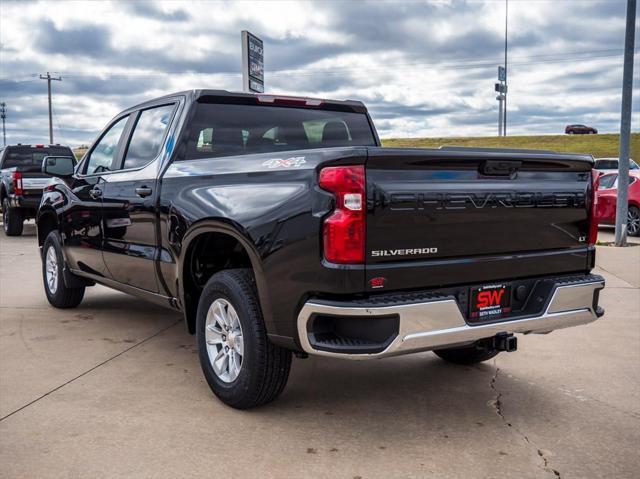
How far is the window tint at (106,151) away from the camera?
231 inches

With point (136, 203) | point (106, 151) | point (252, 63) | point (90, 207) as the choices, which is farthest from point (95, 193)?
point (252, 63)

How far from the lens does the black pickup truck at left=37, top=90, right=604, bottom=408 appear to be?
3355 millimetres

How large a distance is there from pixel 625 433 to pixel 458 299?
115 cm

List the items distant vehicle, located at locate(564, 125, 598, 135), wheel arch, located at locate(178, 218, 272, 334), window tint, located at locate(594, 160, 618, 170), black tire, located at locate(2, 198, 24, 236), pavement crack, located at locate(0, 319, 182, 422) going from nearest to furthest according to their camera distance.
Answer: wheel arch, located at locate(178, 218, 272, 334)
pavement crack, located at locate(0, 319, 182, 422)
black tire, located at locate(2, 198, 24, 236)
window tint, located at locate(594, 160, 618, 170)
distant vehicle, located at locate(564, 125, 598, 135)

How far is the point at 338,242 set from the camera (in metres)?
3.33

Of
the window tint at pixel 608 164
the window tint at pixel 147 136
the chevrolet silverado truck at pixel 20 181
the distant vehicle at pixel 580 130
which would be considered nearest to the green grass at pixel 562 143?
the distant vehicle at pixel 580 130

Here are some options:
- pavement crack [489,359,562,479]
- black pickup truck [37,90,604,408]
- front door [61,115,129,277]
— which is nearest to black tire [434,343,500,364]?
black pickup truck [37,90,604,408]

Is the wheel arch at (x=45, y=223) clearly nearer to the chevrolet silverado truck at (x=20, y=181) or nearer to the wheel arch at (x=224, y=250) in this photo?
the wheel arch at (x=224, y=250)

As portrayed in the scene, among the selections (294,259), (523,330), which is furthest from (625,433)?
(294,259)

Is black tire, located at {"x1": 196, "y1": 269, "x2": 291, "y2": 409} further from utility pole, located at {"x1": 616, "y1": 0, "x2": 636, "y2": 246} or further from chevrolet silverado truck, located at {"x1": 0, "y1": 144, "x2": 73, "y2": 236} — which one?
chevrolet silverado truck, located at {"x1": 0, "y1": 144, "x2": 73, "y2": 236}

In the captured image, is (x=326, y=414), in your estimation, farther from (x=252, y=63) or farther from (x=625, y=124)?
(x=252, y=63)

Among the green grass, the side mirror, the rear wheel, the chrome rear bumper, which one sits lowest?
the rear wheel

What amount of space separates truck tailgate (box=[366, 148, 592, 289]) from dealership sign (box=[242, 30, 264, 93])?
10.2 metres

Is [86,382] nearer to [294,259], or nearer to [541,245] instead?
[294,259]
